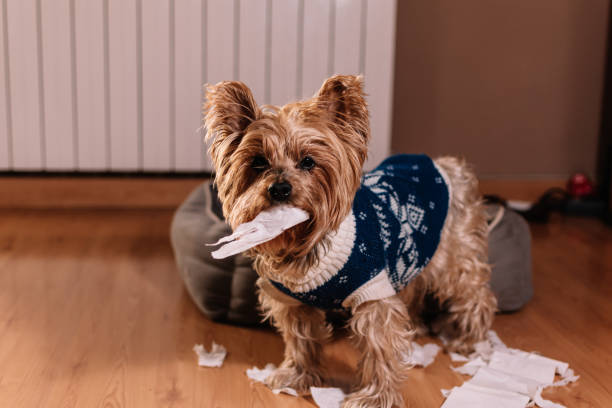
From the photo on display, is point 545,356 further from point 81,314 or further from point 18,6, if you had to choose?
point 18,6

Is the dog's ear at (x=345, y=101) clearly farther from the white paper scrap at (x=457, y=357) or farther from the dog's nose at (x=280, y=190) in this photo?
the white paper scrap at (x=457, y=357)

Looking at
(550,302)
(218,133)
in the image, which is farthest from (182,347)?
(550,302)

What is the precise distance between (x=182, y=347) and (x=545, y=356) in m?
1.03

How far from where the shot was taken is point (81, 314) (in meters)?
2.06

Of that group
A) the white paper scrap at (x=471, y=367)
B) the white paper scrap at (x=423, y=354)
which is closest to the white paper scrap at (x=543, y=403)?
the white paper scrap at (x=471, y=367)

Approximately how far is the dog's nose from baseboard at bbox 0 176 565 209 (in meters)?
2.08

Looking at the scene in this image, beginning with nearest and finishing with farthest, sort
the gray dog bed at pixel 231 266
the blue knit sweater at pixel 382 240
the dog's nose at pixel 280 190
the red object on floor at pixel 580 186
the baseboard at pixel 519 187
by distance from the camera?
the dog's nose at pixel 280 190 → the blue knit sweater at pixel 382 240 → the gray dog bed at pixel 231 266 → the red object on floor at pixel 580 186 → the baseboard at pixel 519 187

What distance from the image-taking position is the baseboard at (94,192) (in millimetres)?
3236

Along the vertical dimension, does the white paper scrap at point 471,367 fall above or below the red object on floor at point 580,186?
below

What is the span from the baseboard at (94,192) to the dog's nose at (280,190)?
6.83 ft

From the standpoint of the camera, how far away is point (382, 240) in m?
1.48

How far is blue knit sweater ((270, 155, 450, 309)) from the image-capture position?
142 cm

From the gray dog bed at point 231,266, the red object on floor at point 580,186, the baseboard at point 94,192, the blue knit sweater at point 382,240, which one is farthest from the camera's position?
the red object on floor at point 580,186

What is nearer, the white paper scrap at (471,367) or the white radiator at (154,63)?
the white paper scrap at (471,367)
